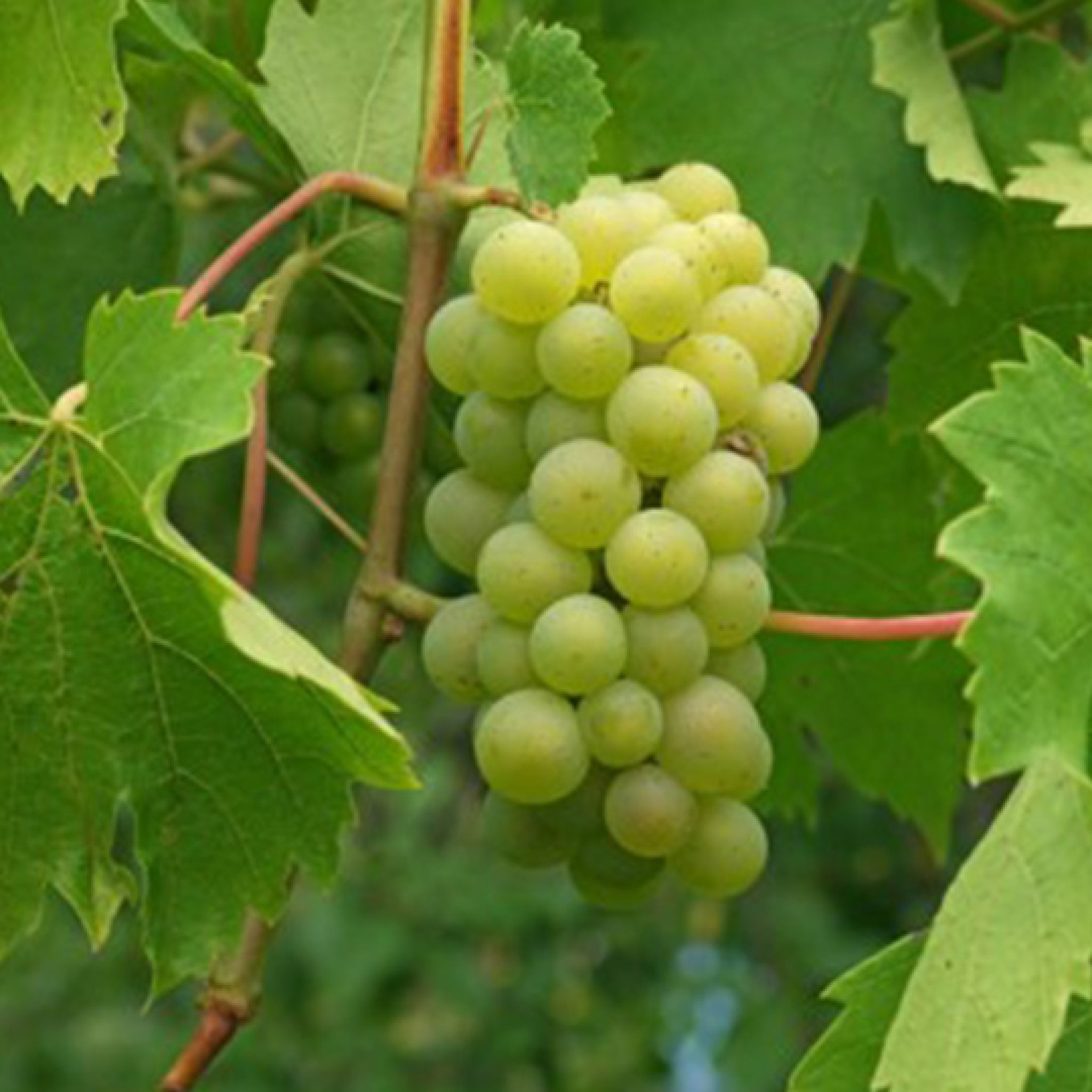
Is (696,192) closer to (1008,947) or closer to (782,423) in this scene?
(782,423)

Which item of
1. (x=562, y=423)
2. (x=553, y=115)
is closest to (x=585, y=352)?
(x=562, y=423)

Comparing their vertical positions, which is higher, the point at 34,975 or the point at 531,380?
the point at 531,380

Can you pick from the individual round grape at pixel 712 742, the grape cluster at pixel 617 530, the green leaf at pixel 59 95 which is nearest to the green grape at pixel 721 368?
the grape cluster at pixel 617 530

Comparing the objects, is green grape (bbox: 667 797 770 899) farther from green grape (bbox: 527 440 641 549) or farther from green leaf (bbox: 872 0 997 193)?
green leaf (bbox: 872 0 997 193)

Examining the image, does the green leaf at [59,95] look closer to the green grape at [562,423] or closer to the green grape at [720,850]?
the green grape at [562,423]

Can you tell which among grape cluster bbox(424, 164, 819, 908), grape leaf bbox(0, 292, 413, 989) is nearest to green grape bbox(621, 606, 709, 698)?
grape cluster bbox(424, 164, 819, 908)

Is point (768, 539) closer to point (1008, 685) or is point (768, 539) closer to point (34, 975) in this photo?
point (1008, 685)

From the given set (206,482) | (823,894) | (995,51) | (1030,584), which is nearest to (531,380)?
(1030,584)
